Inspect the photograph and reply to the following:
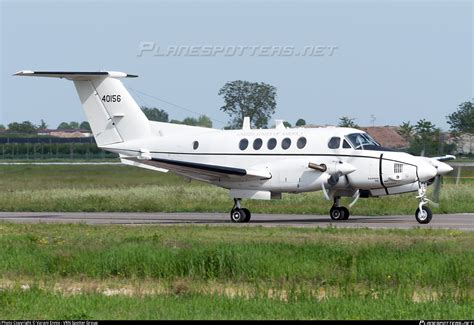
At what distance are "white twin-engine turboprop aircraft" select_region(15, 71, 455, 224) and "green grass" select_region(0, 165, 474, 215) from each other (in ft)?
8.56

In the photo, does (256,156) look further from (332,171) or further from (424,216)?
(424,216)

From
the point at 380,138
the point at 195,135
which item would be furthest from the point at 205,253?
the point at 380,138

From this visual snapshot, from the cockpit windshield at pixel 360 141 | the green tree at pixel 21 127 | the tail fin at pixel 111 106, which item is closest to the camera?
the cockpit windshield at pixel 360 141

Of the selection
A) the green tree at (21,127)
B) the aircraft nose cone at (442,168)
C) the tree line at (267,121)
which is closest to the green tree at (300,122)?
the tree line at (267,121)

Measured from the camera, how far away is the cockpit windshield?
32406 millimetres

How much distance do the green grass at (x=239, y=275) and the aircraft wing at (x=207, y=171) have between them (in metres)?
6.93

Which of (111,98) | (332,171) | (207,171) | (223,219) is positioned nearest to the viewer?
(332,171)

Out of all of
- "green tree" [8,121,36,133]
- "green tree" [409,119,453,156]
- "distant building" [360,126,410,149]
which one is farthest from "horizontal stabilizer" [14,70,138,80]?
"green tree" [8,121,36,133]

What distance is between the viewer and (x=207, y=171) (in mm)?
33531

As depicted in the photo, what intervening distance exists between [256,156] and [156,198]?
37.1 feet

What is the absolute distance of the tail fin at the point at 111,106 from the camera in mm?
36531

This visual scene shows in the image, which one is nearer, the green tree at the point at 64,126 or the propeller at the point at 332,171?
the propeller at the point at 332,171

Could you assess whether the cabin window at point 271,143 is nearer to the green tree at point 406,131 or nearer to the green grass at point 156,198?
the green grass at point 156,198

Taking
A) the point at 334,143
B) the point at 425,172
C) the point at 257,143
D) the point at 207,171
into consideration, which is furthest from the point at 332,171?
the point at 207,171
